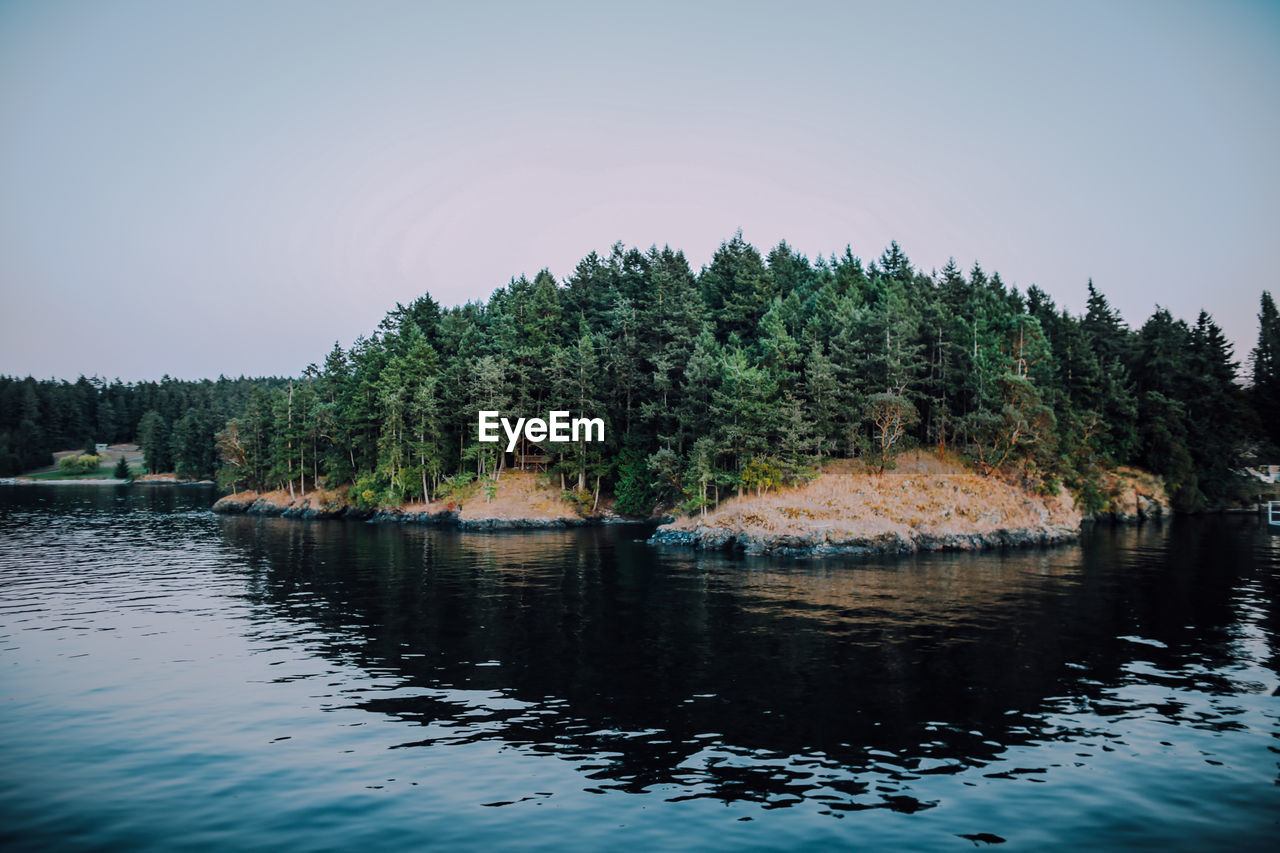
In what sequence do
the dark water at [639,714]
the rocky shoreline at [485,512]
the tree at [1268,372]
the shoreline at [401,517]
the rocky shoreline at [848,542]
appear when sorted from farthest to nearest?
the tree at [1268,372]
the rocky shoreline at [485,512]
the shoreline at [401,517]
the rocky shoreline at [848,542]
the dark water at [639,714]

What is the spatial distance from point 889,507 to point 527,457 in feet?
147

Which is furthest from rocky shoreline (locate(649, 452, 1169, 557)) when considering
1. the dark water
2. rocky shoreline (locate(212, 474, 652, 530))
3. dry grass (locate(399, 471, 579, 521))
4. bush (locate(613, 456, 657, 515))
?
dry grass (locate(399, 471, 579, 521))

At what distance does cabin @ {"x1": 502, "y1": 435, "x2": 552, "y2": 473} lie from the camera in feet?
280

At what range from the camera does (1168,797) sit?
13969mm

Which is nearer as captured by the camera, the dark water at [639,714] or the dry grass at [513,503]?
the dark water at [639,714]

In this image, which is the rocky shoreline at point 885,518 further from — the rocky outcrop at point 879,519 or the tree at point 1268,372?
the tree at point 1268,372

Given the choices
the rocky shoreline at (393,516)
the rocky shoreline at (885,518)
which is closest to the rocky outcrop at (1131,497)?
the rocky shoreline at (885,518)

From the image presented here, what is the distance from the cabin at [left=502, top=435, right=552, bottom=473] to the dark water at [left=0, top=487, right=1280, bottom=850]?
45.3 m

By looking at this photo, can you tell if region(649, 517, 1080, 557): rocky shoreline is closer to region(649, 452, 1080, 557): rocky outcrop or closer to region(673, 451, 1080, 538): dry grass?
region(649, 452, 1080, 557): rocky outcrop

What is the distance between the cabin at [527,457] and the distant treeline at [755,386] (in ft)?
9.09

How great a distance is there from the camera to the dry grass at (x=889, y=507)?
2212 inches

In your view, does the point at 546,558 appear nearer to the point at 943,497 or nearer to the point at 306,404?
the point at 943,497

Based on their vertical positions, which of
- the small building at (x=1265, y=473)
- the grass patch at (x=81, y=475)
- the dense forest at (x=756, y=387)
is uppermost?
the dense forest at (x=756, y=387)

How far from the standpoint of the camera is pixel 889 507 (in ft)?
191
